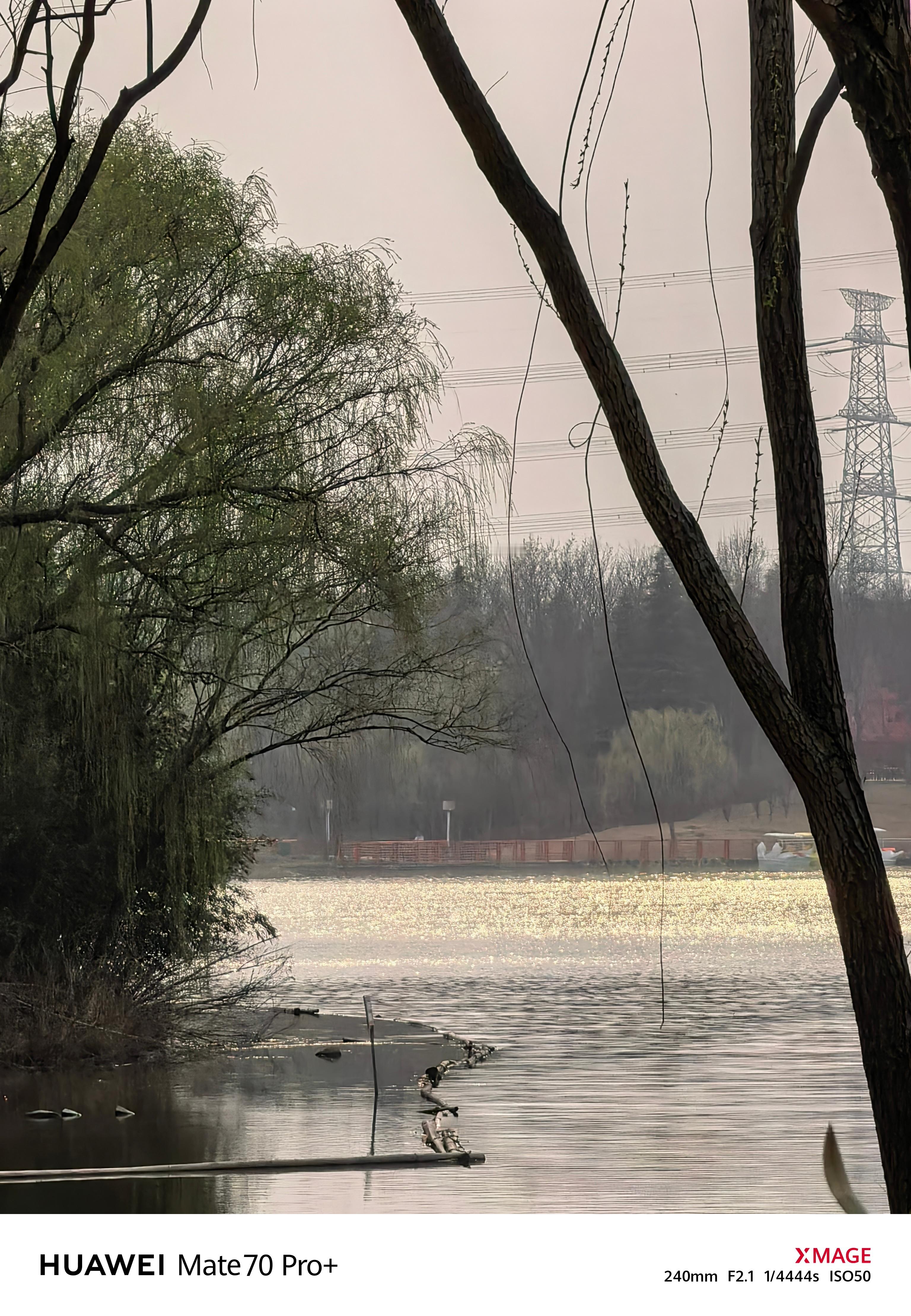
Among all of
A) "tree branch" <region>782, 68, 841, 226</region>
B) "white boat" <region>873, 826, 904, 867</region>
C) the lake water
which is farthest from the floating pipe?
"white boat" <region>873, 826, 904, 867</region>

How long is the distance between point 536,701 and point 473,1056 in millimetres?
9479

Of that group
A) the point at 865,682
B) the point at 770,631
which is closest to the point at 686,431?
the point at 770,631

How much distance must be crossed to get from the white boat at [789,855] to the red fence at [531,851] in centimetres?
27

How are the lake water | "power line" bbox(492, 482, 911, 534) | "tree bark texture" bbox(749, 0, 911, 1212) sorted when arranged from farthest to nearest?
"power line" bbox(492, 482, 911, 534)
the lake water
"tree bark texture" bbox(749, 0, 911, 1212)

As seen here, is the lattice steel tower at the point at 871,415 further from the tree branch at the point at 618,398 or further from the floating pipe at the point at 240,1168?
the tree branch at the point at 618,398

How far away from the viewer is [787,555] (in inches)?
58.0

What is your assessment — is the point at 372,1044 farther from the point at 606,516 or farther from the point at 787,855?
the point at 787,855

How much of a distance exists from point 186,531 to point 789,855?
20154 mm

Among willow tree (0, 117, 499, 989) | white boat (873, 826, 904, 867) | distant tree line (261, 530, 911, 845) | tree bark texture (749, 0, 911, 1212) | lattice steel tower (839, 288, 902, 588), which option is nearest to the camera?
tree bark texture (749, 0, 911, 1212)

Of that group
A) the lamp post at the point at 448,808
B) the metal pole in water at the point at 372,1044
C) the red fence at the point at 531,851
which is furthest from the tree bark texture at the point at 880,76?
the red fence at the point at 531,851

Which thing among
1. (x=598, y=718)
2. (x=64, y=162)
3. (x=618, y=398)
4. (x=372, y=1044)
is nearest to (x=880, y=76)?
(x=618, y=398)
